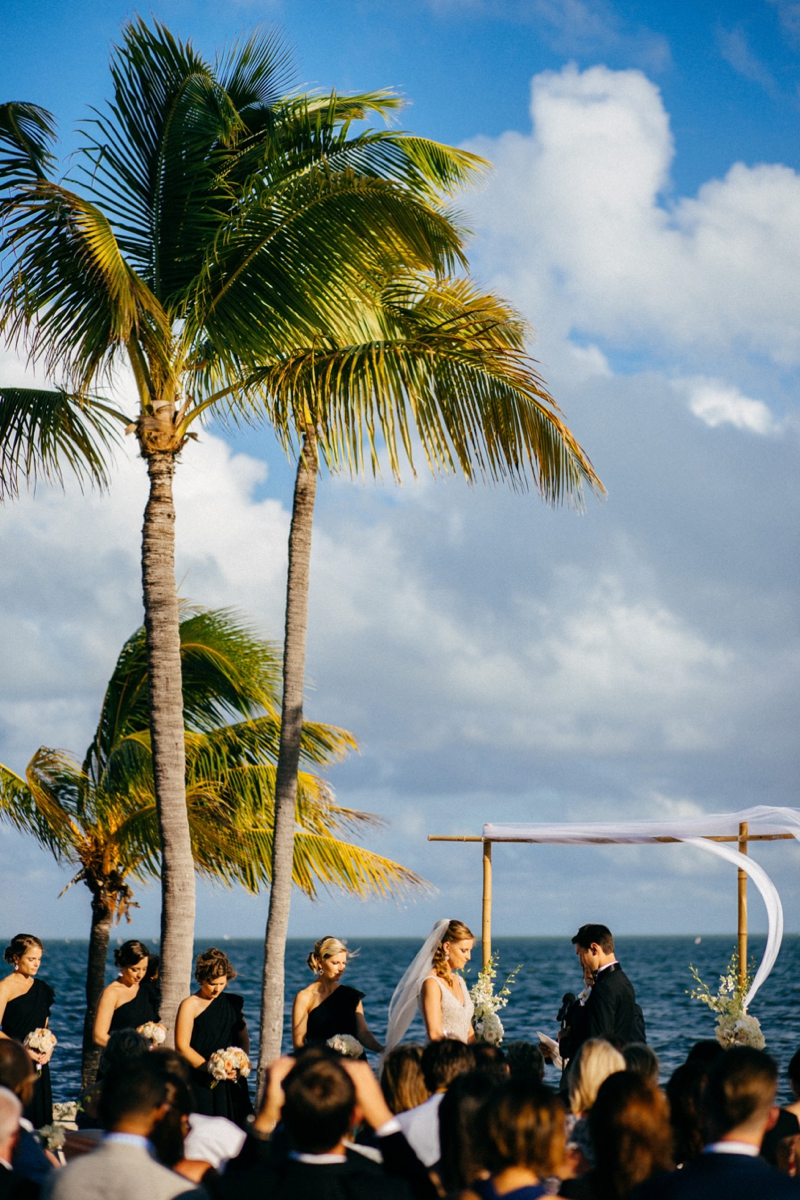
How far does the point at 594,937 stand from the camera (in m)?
7.45

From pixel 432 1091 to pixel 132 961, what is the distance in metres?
4.11

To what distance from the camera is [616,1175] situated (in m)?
3.49

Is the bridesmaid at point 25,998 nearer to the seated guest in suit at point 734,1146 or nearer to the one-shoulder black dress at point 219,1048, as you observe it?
the one-shoulder black dress at point 219,1048

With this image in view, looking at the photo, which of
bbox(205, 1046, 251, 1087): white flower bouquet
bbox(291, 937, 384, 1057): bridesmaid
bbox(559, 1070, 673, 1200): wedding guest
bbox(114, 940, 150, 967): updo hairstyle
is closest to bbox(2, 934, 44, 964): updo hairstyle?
bbox(114, 940, 150, 967): updo hairstyle

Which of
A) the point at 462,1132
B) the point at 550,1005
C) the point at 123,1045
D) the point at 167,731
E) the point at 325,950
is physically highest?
the point at 167,731

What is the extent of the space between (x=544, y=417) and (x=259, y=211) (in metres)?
2.63

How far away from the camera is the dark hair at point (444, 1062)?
434 cm

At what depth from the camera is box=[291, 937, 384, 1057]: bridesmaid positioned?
7.48m

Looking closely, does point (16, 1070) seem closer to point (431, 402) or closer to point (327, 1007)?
point (327, 1007)

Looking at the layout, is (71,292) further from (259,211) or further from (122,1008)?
(122,1008)

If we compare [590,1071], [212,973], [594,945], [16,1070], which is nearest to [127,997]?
[212,973]

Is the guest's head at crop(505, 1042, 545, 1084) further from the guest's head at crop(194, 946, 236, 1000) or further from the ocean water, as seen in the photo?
the ocean water

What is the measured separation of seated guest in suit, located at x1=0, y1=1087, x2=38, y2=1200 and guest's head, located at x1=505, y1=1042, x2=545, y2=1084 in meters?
2.07

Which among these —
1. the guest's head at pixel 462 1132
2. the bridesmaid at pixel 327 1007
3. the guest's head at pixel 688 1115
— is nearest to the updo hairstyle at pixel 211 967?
the bridesmaid at pixel 327 1007
